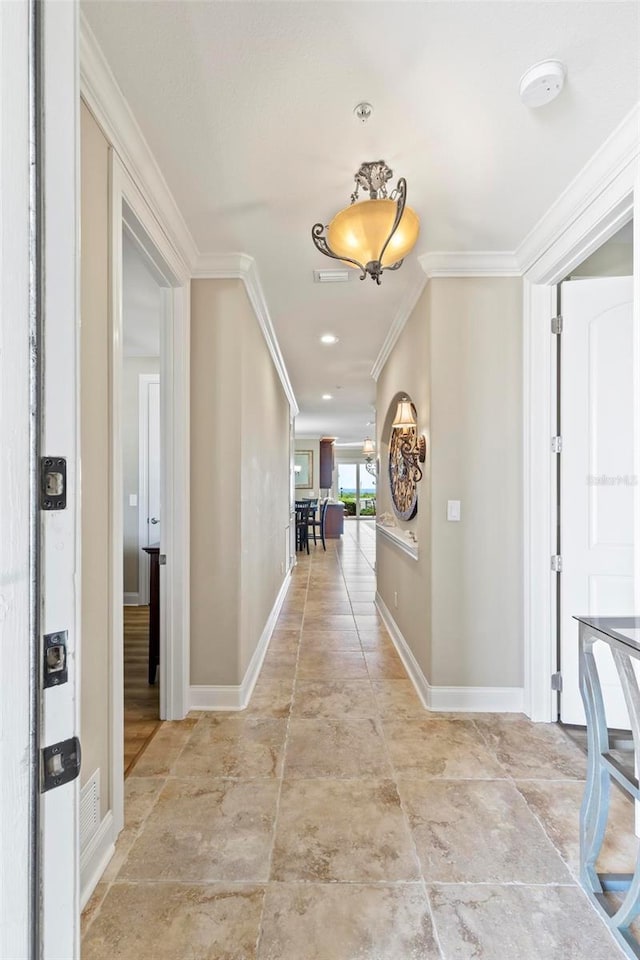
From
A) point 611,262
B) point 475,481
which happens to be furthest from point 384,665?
point 611,262

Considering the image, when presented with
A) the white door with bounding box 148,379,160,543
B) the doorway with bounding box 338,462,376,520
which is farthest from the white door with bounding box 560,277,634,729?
the doorway with bounding box 338,462,376,520

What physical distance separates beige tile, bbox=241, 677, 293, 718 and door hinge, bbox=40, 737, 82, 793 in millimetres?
2151

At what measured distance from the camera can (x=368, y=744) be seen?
2188mm

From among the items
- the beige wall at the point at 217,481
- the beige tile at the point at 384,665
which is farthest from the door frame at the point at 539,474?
the beige wall at the point at 217,481

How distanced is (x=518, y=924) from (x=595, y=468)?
1923 millimetres

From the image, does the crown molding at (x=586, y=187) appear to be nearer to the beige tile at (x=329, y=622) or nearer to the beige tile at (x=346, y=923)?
the beige tile at (x=346, y=923)

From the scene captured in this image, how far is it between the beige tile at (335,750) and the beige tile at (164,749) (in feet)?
1.76

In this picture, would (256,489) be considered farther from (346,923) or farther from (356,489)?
(356,489)

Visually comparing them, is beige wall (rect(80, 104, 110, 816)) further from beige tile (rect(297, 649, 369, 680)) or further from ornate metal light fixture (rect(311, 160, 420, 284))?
beige tile (rect(297, 649, 369, 680))

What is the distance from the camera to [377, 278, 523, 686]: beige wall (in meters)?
2.54

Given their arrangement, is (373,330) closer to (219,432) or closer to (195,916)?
(219,432)

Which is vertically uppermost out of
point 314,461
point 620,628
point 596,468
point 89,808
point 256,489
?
point 314,461

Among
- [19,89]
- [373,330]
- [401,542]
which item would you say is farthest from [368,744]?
[373,330]

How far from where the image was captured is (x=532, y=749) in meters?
2.16
